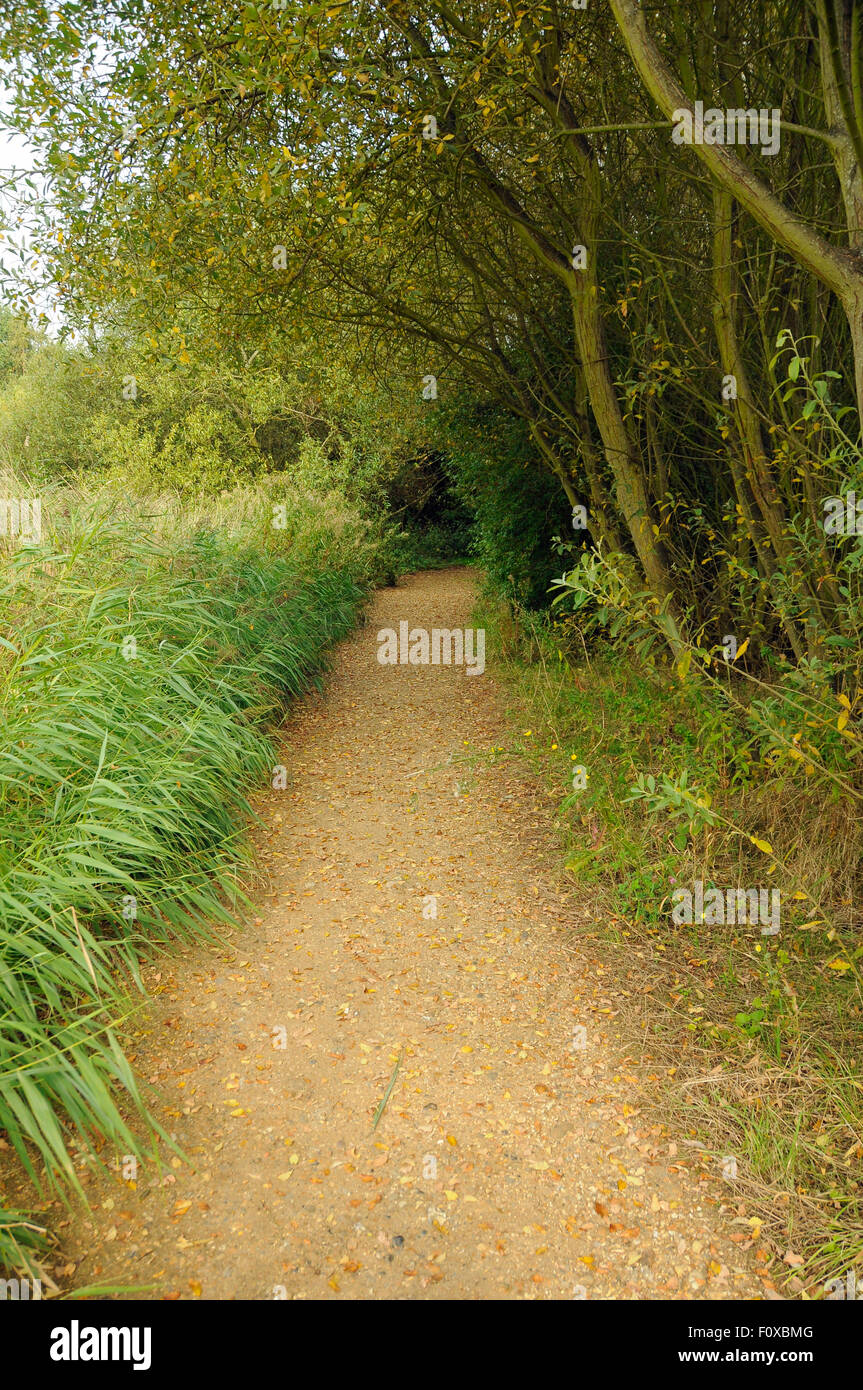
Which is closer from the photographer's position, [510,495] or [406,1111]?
[406,1111]

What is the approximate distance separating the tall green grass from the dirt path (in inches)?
11.1

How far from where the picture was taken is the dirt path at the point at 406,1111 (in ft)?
8.13

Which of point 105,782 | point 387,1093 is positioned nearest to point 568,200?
point 105,782

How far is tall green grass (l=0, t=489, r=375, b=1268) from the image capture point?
2748 mm

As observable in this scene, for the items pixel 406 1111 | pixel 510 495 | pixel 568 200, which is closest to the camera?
pixel 406 1111

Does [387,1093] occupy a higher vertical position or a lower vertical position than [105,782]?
lower

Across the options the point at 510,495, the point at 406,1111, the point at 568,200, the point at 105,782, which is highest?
the point at 568,200

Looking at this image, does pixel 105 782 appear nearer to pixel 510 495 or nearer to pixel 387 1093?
pixel 387 1093

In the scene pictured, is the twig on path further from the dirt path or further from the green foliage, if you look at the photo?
the green foliage

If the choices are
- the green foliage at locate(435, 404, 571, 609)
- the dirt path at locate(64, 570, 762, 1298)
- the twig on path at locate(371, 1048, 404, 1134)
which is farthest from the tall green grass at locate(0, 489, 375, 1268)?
the green foliage at locate(435, 404, 571, 609)

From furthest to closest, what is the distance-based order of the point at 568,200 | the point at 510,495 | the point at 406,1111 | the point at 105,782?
the point at 510,495, the point at 568,200, the point at 105,782, the point at 406,1111

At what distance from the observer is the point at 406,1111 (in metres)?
3.07

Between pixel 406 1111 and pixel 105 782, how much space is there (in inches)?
76.9

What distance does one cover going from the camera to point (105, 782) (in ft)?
12.5
